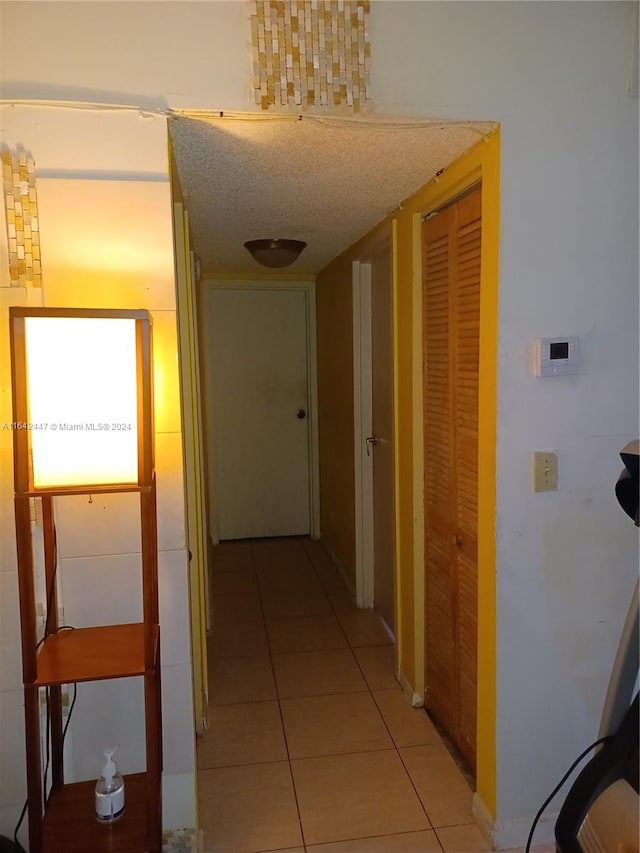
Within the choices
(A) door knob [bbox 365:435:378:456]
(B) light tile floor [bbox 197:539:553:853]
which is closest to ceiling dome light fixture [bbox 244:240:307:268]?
(A) door knob [bbox 365:435:378:456]

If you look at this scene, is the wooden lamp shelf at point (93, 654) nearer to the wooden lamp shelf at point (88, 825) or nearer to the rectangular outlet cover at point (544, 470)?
the wooden lamp shelf at point (88, 825)

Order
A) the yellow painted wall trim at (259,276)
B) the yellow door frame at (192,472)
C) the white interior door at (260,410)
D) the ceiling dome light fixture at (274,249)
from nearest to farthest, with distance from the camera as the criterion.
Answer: the yellow door frame at (192,472)
the ceiling dome light fixture at (274,249)
the yellow painted wall trim at (259,276)
the white interior door at (260,410)

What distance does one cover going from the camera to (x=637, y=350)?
67.0 inches

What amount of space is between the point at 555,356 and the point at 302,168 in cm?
92

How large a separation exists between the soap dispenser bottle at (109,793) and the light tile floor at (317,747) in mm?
472

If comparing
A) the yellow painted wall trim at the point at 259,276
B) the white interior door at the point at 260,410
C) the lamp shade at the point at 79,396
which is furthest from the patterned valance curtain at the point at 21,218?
the white interior door at the point at 260,410

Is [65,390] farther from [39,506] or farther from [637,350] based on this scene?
[637,350]

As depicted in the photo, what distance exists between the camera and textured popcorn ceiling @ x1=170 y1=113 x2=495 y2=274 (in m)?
1.57

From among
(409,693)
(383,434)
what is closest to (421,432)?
(383,434)

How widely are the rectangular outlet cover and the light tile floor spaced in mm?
1038

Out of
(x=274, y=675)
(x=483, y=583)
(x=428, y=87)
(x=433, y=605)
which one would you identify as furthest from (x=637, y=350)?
(x=274, y=675)

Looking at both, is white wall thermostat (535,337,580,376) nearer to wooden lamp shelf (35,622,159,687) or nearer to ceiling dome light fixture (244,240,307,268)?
wooden lamp shelf (35,622,159,687)

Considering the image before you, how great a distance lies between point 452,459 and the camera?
2.07 m

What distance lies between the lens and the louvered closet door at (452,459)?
1904mm
